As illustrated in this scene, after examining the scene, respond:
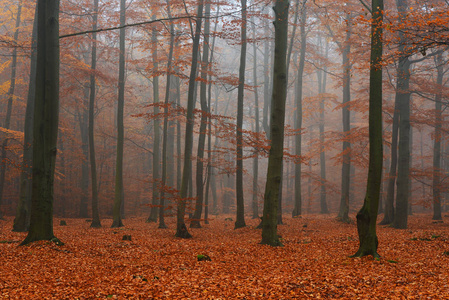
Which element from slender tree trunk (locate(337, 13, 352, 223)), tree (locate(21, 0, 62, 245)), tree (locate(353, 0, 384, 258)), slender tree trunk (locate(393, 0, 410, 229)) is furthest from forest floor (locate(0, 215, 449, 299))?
slender tree trunk (locate(337, 13, 352, 223))

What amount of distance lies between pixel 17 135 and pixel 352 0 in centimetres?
1681

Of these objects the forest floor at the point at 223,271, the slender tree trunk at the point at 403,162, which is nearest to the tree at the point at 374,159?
the forest floor at the point at 223,271

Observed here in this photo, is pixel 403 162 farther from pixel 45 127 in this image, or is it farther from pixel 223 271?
pixel 45 127

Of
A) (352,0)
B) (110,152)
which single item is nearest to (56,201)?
(110,152)

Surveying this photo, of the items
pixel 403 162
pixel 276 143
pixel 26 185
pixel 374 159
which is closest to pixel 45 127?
pixel 26 185

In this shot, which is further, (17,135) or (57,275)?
(17,135)

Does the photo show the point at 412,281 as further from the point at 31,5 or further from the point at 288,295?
the point at 31,5

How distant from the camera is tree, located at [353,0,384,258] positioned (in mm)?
6238

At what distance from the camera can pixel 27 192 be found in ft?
36.8

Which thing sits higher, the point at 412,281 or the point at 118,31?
the point at 118,31

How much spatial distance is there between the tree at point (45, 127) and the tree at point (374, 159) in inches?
263

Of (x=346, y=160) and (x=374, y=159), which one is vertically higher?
(x=346, y=160)

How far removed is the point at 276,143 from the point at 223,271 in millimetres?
3581

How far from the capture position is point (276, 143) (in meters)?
8.20
